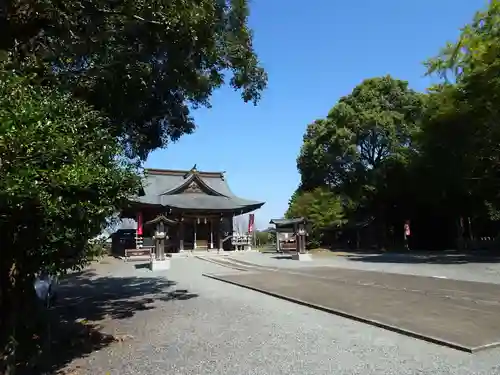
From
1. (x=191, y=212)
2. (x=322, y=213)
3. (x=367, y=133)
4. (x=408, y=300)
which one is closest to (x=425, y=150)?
(x=367, y=133)

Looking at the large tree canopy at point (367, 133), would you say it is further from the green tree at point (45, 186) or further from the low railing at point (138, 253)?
the green tree at point (45, 186)

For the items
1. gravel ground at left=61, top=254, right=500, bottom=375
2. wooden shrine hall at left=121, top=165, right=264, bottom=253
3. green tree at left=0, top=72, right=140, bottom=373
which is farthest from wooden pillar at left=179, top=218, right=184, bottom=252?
green tree at left=0, top=72, right=140, bottom=373

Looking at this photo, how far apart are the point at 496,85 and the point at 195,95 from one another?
13.7 m

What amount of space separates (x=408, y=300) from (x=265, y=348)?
450 cm

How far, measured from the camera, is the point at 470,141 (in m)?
19.3

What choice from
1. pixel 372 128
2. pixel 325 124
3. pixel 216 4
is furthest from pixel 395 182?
pixel 216 4

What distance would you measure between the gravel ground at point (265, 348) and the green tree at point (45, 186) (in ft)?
5.52

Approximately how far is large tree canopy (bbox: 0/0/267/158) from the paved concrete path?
18.2 ft

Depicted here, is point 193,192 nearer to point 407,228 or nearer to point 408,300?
point 407,228

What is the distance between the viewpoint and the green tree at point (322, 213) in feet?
111

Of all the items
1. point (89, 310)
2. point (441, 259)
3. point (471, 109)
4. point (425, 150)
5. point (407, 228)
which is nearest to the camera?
point (89, 310)

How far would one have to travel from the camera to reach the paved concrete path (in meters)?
6.32

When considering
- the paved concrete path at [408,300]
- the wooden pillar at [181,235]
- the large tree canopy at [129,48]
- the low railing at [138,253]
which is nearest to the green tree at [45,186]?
the large tree canopy at [129,48]

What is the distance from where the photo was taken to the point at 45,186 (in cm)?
341
